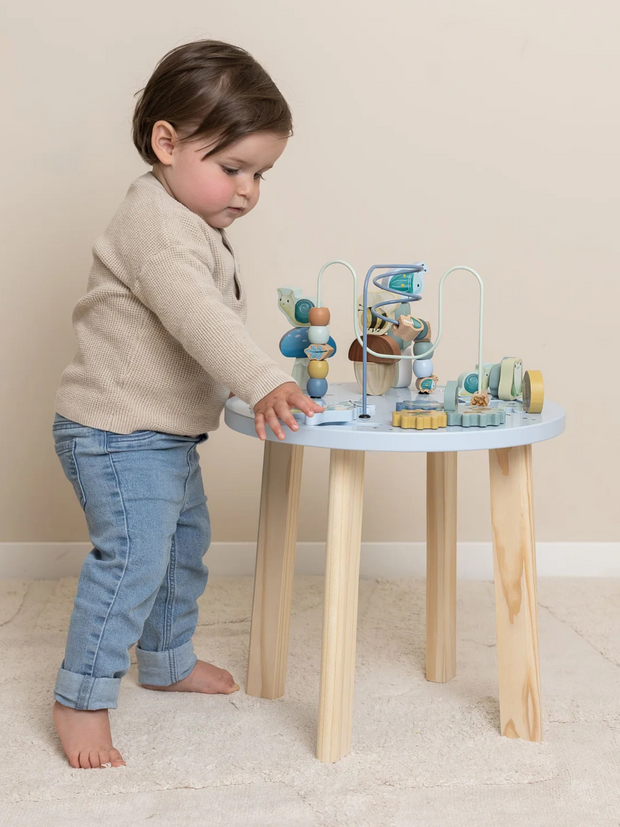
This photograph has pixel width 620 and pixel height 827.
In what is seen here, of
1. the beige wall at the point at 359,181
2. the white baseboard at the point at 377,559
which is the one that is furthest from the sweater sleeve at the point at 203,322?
the white baseboard at the point at 377,559

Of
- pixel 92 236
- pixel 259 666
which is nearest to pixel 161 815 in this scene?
pixel 259 666

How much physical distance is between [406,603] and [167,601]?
50 centimetres

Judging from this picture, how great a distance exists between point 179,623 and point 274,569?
0.16 meters

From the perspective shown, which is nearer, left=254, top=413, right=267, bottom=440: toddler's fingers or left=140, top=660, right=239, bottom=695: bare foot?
left=254, top=413, right=267, bottom=440: toddler's fingers

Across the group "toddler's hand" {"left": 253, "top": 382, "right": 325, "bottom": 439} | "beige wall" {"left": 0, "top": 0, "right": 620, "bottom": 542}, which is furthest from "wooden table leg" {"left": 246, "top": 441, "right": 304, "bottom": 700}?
"beige wall" {"left": 0, "top": 0, "right": 620, "bottom": 542}

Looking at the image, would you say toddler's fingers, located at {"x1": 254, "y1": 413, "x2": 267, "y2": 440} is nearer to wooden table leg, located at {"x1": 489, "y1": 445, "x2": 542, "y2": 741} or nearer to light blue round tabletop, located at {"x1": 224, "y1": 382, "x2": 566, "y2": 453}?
light blue round tabletop, located at {"x1": 224, "y1": 382, "x2": 566, "y2": 453}

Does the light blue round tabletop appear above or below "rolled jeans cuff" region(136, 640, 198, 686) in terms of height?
above

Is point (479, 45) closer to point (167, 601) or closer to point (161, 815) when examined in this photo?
point (167, 601)

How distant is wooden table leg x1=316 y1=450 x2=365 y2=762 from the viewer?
938 mm

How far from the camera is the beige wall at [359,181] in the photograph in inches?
59.0

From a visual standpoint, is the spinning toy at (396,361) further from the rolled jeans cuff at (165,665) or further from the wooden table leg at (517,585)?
the rolled jeans cuff at (165,665)

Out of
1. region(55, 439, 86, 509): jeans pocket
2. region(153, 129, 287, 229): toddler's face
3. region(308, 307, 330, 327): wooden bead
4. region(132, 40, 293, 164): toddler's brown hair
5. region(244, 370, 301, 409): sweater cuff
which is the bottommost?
region(55, 439, 86, 509): jeans pocket

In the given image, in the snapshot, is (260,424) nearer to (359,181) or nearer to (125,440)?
(125,440)

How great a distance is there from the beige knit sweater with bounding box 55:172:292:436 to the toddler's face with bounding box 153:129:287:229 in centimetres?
2
